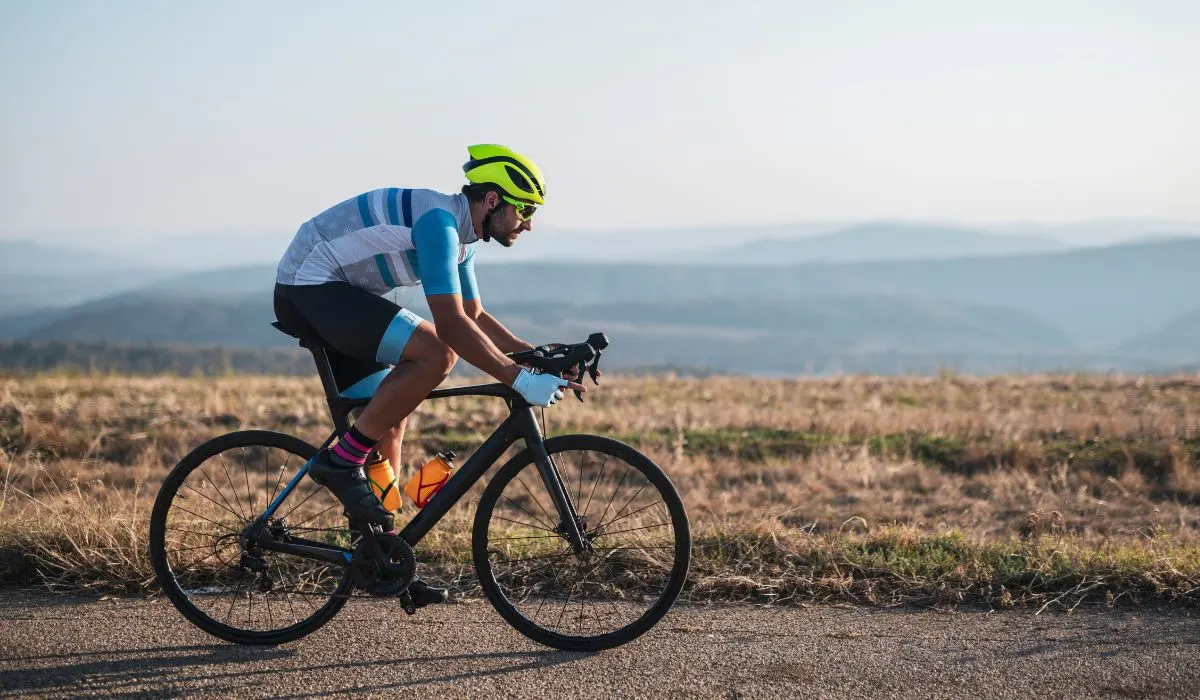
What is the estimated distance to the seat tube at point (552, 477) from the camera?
175 inches

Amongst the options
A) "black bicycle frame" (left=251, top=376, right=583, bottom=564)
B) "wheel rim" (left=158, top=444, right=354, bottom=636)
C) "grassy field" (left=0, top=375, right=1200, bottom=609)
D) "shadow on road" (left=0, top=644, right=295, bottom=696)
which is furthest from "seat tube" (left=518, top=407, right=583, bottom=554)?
"shadow on road" (left=0, top=644, right=295, bottom=696)

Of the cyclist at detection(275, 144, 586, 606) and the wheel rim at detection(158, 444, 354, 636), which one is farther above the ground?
the cyclist at detection(275, 144, 586, 606)

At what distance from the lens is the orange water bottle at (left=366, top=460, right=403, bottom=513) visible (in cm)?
464

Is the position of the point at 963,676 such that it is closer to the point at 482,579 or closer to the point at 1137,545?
the point at 482,579

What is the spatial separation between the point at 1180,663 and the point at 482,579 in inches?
116

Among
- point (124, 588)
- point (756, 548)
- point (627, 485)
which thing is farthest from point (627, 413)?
point (124, 588)

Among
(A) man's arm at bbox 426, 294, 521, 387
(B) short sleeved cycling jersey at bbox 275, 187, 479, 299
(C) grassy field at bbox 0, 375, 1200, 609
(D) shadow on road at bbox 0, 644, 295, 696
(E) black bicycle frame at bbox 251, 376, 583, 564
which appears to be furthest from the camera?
(C) grassy field at bbox 0, 375, 1200, 609

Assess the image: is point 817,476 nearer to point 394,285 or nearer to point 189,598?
point 394,285

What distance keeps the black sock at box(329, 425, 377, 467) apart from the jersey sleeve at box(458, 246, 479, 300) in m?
0.85

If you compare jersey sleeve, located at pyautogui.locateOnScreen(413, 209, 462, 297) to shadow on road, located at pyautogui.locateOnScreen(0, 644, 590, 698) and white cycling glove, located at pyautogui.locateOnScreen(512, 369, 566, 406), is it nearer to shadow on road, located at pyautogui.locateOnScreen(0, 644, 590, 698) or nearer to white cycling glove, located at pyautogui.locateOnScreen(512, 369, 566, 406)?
white cycling glove, located at pyautogui.locateOnScreen(512, 369, 566, 406)

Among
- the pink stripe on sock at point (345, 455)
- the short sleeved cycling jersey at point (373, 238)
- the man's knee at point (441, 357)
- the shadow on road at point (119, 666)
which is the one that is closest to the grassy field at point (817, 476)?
the shadow on road at point (119, 666)

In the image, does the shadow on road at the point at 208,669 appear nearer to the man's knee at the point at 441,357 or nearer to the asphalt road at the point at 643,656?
the asphalt road at the point at 643,656

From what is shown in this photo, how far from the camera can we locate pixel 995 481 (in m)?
9.38

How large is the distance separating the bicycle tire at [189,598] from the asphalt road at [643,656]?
7 centimetres
